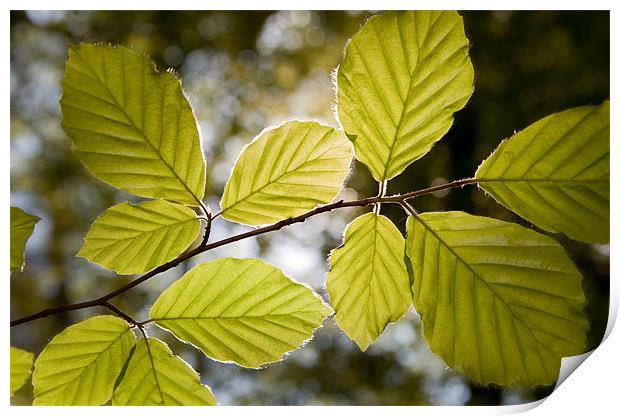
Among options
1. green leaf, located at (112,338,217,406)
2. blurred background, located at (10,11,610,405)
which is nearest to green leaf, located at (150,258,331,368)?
green leaf, located at (112,338,217,406)

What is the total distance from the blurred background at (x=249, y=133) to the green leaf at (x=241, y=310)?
3.86ft

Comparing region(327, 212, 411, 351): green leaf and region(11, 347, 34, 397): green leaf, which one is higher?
region(327, 212, 411, 351): green leaf

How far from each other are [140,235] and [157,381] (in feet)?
0.19

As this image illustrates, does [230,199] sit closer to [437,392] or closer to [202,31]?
[437,392]

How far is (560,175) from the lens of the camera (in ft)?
0.62

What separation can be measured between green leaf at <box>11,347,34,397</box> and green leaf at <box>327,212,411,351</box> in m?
0.16

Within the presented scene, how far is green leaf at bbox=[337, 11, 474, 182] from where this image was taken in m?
0.18

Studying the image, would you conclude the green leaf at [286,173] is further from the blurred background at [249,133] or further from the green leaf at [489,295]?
the blurred background at [249,133]

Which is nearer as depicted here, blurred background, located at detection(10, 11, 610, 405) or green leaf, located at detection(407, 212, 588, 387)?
green leaf, located at detection(407, 212, 588, 387)

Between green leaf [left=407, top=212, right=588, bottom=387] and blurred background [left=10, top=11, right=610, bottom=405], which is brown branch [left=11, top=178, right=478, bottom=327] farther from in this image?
blurred background [left=10, top=11, right=610, bottom=405]

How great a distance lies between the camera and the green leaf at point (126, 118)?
179 mm
